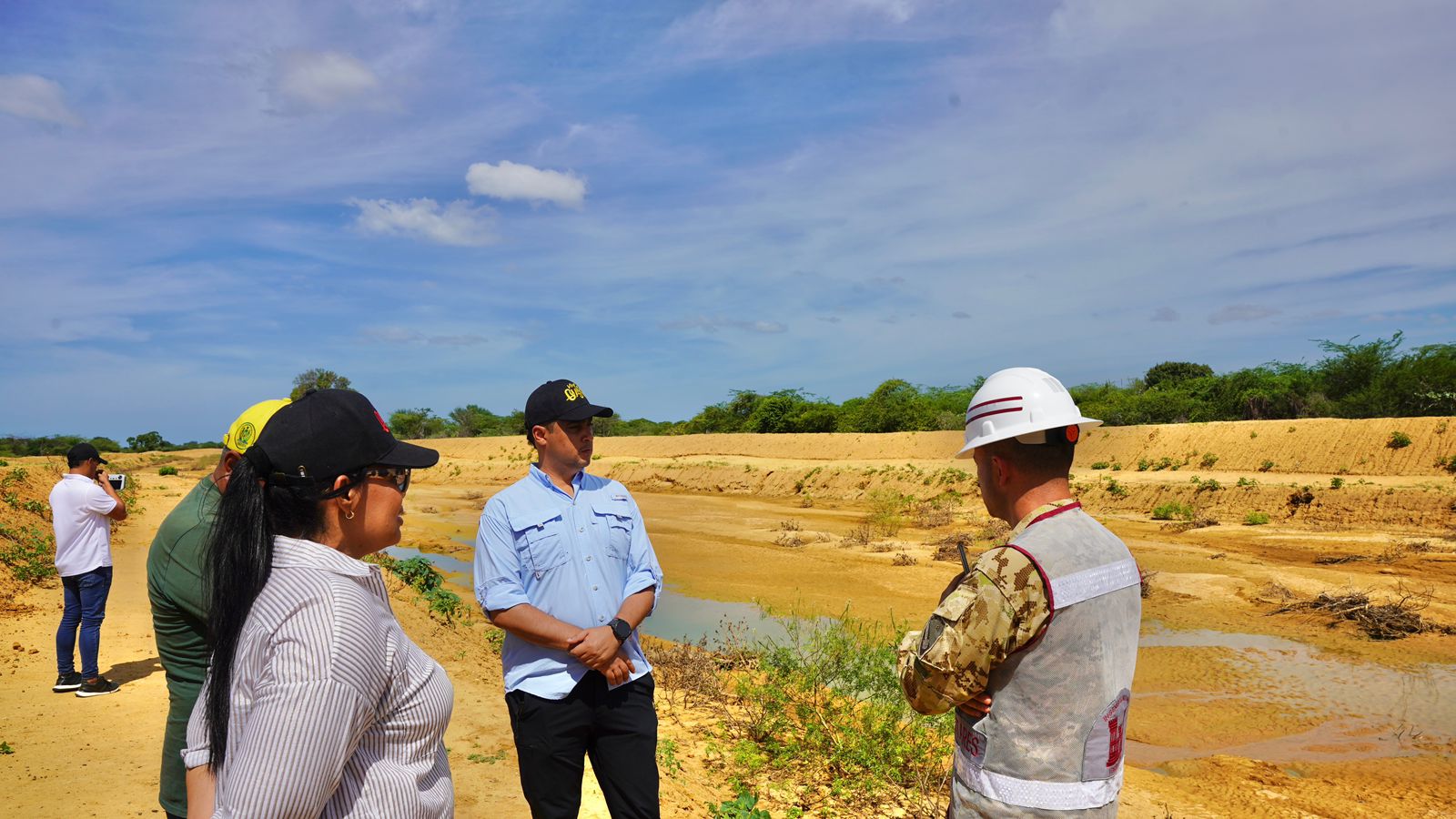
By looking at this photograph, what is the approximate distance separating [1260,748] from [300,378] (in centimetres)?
5242

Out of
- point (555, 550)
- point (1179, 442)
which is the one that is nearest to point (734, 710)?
point (555, 550)

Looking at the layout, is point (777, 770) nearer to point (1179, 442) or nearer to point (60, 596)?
point (60, 596)

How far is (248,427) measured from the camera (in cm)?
237

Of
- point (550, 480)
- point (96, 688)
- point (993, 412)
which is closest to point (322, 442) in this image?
point (993, 412)

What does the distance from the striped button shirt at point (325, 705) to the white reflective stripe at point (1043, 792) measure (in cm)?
129

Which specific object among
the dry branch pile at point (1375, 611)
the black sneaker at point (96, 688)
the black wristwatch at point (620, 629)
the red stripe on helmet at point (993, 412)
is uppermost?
the red stripe on helmet at point (993, 412)

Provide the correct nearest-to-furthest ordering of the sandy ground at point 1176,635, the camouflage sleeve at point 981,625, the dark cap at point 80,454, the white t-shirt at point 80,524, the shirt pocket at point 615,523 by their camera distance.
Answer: the camouflage sleeve at point 981,625 < the shirt pocket at point 615,523 < the sandy ground at point 1176,635 < the white t-shirt at point 80,524 < the dark cap at point 80,454

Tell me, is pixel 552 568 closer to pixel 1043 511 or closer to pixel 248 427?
pixel 248 427

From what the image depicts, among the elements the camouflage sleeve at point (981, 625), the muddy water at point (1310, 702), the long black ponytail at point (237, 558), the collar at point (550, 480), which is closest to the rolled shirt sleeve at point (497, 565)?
the collar at point (550, 480)

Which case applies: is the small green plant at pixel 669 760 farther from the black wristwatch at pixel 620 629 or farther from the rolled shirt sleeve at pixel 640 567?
the black wristwatch at pixel 620 629

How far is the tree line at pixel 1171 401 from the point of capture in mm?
28328

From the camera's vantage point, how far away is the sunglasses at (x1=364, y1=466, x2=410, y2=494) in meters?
1.81

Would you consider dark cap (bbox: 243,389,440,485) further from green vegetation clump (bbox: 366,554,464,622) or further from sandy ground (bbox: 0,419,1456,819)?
green vegetation clump (bbox: 366,554,464,622)

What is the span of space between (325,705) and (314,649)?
0.09 m
